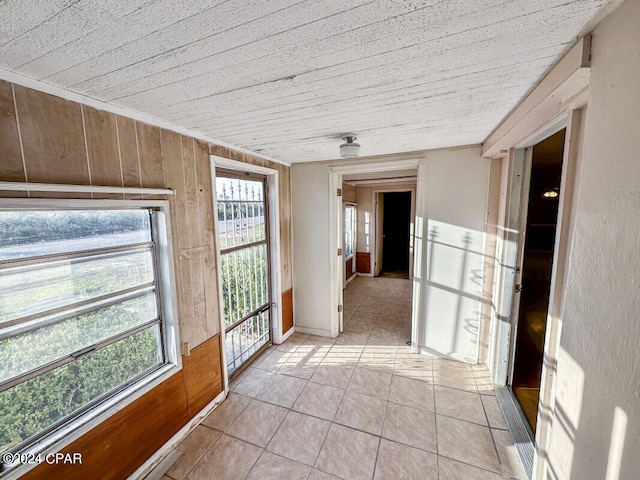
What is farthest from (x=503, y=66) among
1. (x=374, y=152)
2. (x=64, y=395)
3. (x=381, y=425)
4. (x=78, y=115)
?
(x=64, y=395)

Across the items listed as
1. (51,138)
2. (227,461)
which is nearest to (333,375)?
(227,461)

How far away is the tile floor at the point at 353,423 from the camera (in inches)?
66.1

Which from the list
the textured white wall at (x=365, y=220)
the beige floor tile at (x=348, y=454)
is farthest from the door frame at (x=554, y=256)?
the textured white wall at (x=365, y=220)

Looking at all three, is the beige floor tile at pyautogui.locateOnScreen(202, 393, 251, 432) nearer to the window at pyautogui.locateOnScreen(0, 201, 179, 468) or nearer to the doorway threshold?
the window at pyautogui.locateOnScreen(0, 201, 179, 468)

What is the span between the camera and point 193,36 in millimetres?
875

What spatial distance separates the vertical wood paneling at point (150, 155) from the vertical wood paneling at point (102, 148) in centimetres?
14

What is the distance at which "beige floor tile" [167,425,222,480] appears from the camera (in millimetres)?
1683

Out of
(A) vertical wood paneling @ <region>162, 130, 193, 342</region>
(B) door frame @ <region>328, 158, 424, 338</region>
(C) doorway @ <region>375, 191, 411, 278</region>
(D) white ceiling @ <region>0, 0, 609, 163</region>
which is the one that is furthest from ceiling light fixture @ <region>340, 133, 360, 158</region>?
(C) doorway @ <region>375, 191, 411, 278</region>

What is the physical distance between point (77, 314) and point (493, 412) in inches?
116

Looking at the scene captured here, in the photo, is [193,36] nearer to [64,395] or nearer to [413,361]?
→ [64,395]

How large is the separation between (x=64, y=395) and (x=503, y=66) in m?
2.62

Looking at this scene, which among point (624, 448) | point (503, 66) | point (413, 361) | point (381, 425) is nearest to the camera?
point (624, 448)

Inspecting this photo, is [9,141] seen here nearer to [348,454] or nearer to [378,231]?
[348,454]

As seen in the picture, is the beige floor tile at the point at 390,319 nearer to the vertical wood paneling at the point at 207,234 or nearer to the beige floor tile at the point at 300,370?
the beige floor tile at the point at 300,370
